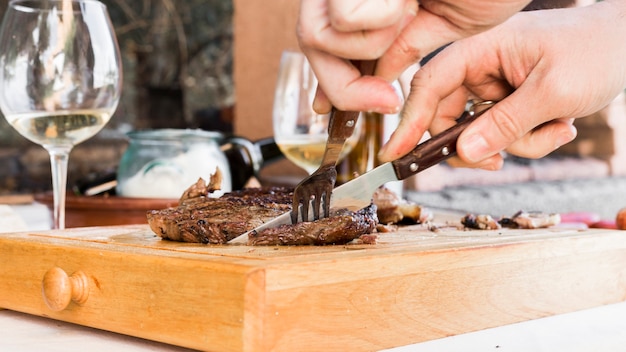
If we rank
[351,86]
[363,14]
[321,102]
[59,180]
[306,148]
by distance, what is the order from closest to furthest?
[363,14], [351,86], [321,102], [59,180], [306,148]

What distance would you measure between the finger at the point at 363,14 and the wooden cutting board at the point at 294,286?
10.8 inches

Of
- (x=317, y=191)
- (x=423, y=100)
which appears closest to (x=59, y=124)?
(x=317, y=191)

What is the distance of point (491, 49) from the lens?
1.34 meters

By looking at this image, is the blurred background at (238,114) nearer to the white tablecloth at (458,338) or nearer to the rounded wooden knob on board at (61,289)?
the white tablecloth at (458,338)

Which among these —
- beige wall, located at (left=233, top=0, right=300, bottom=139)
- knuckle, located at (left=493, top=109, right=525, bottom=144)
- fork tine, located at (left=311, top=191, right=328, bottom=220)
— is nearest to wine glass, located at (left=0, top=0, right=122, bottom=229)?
Answer: fork tine, located at (left=311, top=191, right=328, bottom=220)

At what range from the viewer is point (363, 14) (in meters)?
0.90

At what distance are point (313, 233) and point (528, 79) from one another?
0.40 metres

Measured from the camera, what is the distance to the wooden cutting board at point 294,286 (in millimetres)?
943

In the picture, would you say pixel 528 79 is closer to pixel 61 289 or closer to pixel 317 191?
pixel 317 191

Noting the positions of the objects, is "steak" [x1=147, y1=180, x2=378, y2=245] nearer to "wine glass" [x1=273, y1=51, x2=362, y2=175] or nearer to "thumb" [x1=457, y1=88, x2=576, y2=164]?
"thumb" [x1=457, y1=88, x2=576, y2=164]

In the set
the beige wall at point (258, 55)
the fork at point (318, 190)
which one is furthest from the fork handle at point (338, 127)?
the beige wall at point (258, 55)

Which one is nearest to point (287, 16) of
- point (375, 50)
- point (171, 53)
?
point (375, 50)

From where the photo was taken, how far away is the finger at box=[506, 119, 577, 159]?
4.52ft

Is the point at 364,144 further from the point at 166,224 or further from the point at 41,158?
the point at 41,158
